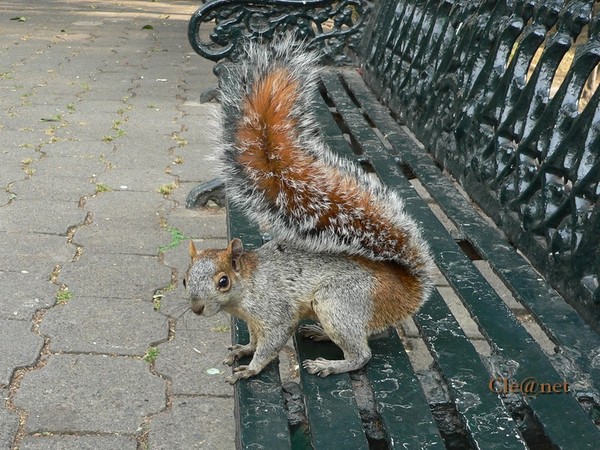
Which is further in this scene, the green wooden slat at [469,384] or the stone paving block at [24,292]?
the stone paving block at [24,292]

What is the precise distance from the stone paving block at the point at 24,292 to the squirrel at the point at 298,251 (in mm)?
1242

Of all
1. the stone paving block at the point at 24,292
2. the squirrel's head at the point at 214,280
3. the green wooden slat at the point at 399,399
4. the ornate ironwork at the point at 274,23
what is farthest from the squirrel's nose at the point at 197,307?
the ornate ironwork at the point at 274,23

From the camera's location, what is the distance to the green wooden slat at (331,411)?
149cm

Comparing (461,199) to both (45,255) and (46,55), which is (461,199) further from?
(46,55)

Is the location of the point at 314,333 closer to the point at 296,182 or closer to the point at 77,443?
the point at 296,182

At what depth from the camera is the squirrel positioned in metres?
1.75

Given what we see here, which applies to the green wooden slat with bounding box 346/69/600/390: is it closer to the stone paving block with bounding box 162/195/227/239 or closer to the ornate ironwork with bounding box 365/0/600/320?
the ornate ironwork with bounding box 365/0/600/320

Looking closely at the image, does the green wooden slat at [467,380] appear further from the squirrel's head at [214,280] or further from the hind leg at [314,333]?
the squirrel's head at [214,280]

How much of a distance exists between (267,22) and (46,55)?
146 inches

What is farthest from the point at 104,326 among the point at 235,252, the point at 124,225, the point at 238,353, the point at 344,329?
the point at 344,329

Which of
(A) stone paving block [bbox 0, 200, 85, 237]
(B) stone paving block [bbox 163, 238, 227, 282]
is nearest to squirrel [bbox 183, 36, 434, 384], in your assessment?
(B) stone paving block [bbox 163, 238, 227, 282]

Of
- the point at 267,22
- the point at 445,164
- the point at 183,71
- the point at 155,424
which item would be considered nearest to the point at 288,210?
the point at 155,424

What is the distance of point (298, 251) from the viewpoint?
183cm

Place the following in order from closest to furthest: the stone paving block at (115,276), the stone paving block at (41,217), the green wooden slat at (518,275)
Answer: the green wooden slat at (518,275), the stone paving block at (115,276), the stone paving block at (41,217)
